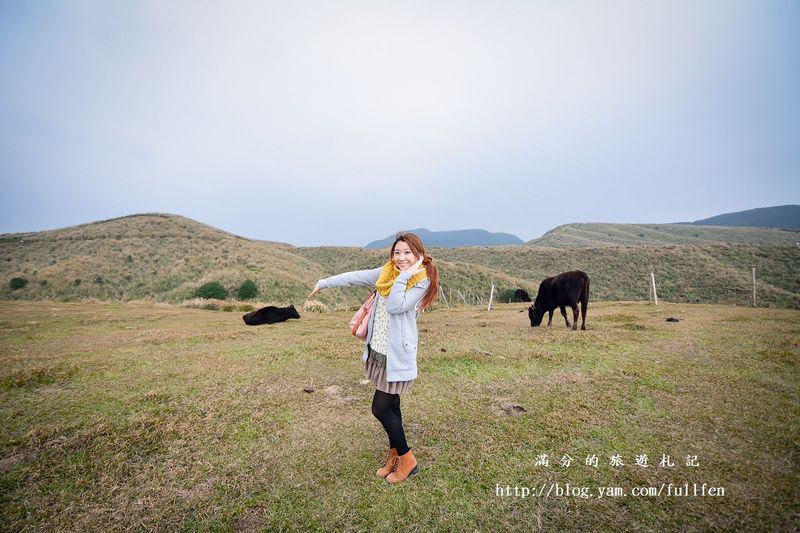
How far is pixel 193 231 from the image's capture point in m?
54.7

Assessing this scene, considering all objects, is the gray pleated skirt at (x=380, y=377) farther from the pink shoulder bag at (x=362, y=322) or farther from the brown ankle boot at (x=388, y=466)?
the brown ankle boot at (x=388, y=466)

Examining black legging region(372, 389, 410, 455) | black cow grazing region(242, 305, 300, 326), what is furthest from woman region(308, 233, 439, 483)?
black cow grazing region(242, 305, 300, 326)

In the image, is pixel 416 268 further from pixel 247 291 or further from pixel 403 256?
pixel 247 291

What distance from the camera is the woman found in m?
3.55

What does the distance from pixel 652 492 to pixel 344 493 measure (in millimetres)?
3205

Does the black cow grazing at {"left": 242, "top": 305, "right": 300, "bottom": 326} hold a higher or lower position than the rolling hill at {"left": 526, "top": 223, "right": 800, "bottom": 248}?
lower

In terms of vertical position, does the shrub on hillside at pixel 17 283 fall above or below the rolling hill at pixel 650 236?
below

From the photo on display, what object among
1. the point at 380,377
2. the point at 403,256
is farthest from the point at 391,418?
the point at 403,256

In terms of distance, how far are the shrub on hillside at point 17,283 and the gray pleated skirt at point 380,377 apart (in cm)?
4507

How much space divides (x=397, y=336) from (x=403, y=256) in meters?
0.90

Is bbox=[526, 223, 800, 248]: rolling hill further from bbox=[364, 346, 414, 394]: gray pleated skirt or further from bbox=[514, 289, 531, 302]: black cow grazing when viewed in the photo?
bbox=[364, 346, 414, 394]: gray pleated skirt

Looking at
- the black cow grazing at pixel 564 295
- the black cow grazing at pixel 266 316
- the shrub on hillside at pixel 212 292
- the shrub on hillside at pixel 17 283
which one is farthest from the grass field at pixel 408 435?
the shrub on hillside at pixel 17 283

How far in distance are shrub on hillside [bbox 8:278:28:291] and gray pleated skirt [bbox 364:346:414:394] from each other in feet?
148

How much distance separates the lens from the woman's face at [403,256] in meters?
3.79
